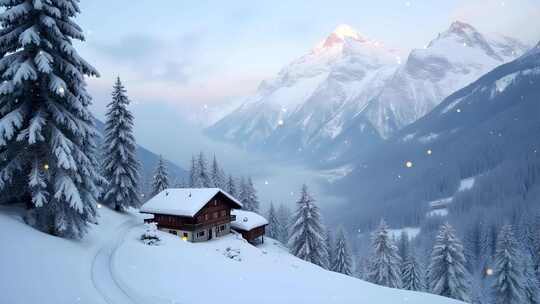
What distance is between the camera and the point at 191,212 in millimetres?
39000

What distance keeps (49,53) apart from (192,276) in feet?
52.1

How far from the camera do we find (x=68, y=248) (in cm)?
1738

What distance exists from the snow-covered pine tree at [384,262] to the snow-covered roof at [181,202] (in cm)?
2469

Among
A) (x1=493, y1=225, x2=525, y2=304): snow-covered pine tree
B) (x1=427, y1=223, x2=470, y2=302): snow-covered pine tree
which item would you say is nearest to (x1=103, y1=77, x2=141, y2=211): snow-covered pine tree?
(x1=427, y1=223, x2=470, y2=302): snow-covered pine tree

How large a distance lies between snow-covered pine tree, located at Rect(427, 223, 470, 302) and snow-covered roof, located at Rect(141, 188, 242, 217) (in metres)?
30.4

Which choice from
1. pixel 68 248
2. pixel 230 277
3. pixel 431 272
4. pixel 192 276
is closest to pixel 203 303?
pixel 192 276

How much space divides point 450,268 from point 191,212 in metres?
32.9

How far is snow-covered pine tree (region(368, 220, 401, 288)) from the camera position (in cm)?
4356

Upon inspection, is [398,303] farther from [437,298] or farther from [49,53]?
[49,53]

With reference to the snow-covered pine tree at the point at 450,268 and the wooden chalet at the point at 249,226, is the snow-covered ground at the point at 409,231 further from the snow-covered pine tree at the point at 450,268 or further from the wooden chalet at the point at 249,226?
the snow-covered pine tree at the point at 450,268

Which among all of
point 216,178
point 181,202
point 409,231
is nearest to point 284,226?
point 216,178

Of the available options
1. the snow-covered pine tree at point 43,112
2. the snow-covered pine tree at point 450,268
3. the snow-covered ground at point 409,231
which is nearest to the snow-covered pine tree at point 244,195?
the snow-covered pine tree at point 450,268

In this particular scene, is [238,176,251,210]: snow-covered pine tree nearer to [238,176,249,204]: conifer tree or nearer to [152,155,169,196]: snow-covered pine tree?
[238,176,249,204]: conifer tree

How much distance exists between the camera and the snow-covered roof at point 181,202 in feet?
132
